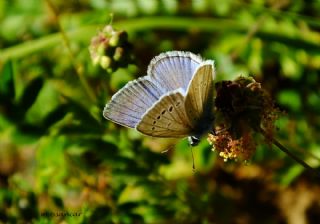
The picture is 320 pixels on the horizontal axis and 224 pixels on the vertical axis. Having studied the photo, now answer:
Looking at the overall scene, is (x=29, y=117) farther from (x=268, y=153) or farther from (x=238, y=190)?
(x=238, y=190)

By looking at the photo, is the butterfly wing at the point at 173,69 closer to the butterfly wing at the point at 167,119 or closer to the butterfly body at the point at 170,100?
the butterfly body at the point at 170,100

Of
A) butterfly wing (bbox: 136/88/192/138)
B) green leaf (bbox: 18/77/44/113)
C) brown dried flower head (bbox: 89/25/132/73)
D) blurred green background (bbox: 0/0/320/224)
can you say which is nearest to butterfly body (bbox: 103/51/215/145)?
butterfly wing (bbox: 136/88/192/138)

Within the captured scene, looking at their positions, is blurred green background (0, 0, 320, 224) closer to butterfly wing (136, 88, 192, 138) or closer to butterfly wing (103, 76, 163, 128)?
butterfly wing (136, 88, 192, 138)

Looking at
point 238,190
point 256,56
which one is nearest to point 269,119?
point 256,56

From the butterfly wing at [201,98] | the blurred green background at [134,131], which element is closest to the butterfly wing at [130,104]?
the butterfly wing at [201,98]

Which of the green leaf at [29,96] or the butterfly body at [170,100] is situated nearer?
the butterfly body at [170,100]

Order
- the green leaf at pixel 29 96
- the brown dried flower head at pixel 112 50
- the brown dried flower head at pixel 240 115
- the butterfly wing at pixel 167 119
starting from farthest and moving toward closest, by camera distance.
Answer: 1. the green leaf at pixel 29 96
2. the brown dried flower head at pixel 112 50
3. the brown dried flower head at pixel 240 115
4. the butterfly wing at pixel 167 119
